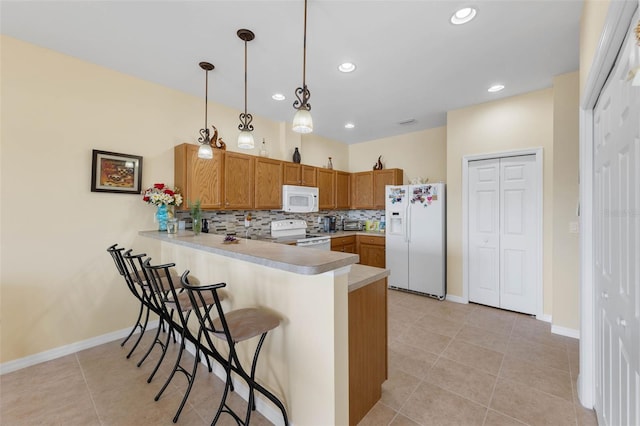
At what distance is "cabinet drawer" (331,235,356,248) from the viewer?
4545 millimetres

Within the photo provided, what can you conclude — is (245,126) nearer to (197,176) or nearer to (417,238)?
(197,176)

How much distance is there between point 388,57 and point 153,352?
3668mm

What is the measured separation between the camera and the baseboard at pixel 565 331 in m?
2.75

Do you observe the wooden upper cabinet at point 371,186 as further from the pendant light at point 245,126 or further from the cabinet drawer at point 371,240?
the pendant light at point 245,126

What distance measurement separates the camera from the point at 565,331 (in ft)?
9.23

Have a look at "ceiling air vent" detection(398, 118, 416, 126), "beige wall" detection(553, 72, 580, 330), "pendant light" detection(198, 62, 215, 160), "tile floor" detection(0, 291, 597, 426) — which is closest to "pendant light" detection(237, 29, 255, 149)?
"pendant light" detection(198, 62, 215, 160)

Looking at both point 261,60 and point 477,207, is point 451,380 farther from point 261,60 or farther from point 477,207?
point 261,60

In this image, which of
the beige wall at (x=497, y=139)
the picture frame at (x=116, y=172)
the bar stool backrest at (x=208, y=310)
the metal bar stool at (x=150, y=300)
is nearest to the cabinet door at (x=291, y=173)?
the picture frame at (x=116, y=172)

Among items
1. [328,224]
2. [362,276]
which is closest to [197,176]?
[362,276]

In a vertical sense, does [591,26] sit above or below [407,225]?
above

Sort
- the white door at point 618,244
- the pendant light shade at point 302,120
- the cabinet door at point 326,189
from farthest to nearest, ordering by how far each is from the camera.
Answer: the cabinet door at point 326,189 < the pendant light shade at point 302,120 < the white door at point 618,244

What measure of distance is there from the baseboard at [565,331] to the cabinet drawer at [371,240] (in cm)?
244

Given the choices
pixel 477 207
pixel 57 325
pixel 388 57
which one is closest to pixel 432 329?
pixel 477 207

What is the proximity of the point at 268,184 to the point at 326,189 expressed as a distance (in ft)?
4.49
